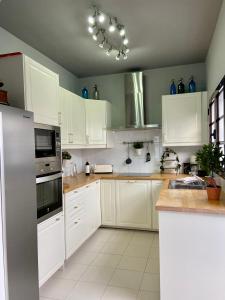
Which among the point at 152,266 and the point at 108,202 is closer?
the point at 152,266

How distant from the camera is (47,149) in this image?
2229 mm

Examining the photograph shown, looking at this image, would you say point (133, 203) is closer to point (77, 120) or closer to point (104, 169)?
point (104, 169)

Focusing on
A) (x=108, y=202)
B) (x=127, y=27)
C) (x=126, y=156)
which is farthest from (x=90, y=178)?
(x=127, y=27)

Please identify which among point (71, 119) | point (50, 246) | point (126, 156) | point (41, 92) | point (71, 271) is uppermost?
point (41, 92)

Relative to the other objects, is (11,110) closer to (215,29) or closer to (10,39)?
(10,39)

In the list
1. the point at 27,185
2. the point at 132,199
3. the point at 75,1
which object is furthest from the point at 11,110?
the point at 132,199

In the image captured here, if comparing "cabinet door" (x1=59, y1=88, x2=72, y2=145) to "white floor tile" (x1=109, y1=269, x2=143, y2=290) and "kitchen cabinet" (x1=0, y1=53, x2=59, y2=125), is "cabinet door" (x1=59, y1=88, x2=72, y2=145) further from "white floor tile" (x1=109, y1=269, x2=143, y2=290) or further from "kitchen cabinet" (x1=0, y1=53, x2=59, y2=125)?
"white floor tile" (x1=109, y1=269, x2=143, y2=290)

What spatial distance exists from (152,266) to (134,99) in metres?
2.48

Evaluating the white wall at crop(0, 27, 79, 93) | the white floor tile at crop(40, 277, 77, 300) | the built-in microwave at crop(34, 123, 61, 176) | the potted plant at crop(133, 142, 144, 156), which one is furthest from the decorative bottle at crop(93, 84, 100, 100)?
the white floor tile at crop(40, 277, 77, 300)

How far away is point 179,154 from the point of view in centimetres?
376

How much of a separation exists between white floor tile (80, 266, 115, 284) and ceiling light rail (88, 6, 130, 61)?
98.0 inches

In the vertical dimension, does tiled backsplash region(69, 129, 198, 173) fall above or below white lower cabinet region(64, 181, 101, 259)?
above

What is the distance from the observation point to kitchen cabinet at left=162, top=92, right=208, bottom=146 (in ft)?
10.9

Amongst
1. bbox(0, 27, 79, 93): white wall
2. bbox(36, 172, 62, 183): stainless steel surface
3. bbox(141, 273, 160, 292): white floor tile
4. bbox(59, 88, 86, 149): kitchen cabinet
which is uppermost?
bbox(0, 27, 79, 93): white wall
